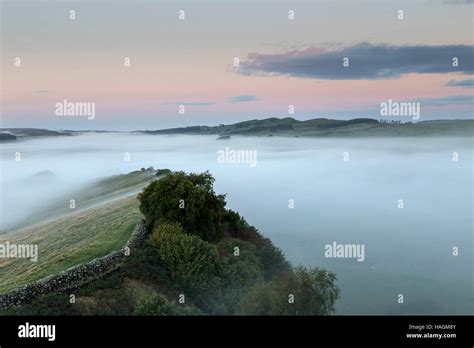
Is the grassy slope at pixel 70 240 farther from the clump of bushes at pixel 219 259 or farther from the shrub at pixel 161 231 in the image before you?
the clump of bushes at pixel 219 259

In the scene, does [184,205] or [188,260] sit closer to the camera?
[188,260]

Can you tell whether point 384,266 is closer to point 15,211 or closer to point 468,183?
point 468,183

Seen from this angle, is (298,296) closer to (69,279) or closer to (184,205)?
(69,279)

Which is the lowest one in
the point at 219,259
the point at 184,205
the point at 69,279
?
the point at 219,259

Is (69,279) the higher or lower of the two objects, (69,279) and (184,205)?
the lower

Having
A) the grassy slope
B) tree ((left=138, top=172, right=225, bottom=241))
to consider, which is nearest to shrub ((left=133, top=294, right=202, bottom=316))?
the grassy slope

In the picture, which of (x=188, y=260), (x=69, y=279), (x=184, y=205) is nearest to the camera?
(x=69, y=279)

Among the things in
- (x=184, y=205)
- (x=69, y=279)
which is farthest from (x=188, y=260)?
(x=69, y=279)

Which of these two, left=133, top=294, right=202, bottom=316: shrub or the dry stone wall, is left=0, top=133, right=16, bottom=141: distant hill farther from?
left=133, top=294, right=202, bottom=316: shrub
